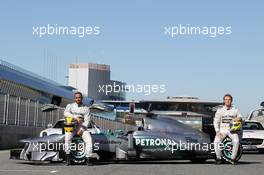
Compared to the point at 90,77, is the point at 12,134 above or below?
below

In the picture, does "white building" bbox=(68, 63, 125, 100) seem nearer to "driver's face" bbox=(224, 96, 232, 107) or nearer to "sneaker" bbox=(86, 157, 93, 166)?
"driver's face" bbox=(224, 96, 232, 107)

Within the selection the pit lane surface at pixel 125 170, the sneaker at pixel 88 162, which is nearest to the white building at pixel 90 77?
the sneaker at pixel 88 162

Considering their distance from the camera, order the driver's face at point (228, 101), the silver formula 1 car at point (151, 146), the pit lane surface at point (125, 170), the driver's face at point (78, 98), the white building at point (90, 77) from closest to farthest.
→ the pit lane surface at point (125, 170)
the driver's face at point (78, 98)
the silver formula 1 car at point (151, 146)
the driver's face at point (228, 101)
the white building at point (90, 77)

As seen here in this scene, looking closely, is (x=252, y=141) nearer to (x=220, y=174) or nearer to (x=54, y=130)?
(x=54, y=130)

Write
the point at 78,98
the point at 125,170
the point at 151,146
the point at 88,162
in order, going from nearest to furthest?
the point at 125,170, the point at 88,162, the point at 78,98, the point at 151,146

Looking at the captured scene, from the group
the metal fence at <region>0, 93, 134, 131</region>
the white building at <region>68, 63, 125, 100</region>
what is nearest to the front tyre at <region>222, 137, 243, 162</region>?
the metal fence at <region>0, 93, 134, 131</region>

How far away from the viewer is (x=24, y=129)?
26.6 metres

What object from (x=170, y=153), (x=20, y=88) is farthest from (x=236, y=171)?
(x=20, y=88)

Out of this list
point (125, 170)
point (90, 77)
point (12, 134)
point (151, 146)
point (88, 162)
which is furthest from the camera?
point (90, 77)

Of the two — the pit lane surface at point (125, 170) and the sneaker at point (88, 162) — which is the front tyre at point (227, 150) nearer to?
the pit lane surface at point (125, 170)

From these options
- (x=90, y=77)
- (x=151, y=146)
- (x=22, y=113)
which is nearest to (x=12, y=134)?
(x=22, y=113)

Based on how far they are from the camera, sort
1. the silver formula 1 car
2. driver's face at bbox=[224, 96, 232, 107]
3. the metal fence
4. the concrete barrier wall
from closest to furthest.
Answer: the silver formula 1 car < driver's face at bbox=[224, 96, 232, 107] < the concrete barrier wall < the metal fence

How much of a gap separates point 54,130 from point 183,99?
19347mm

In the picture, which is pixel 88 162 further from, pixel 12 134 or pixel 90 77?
pixel 90 77
